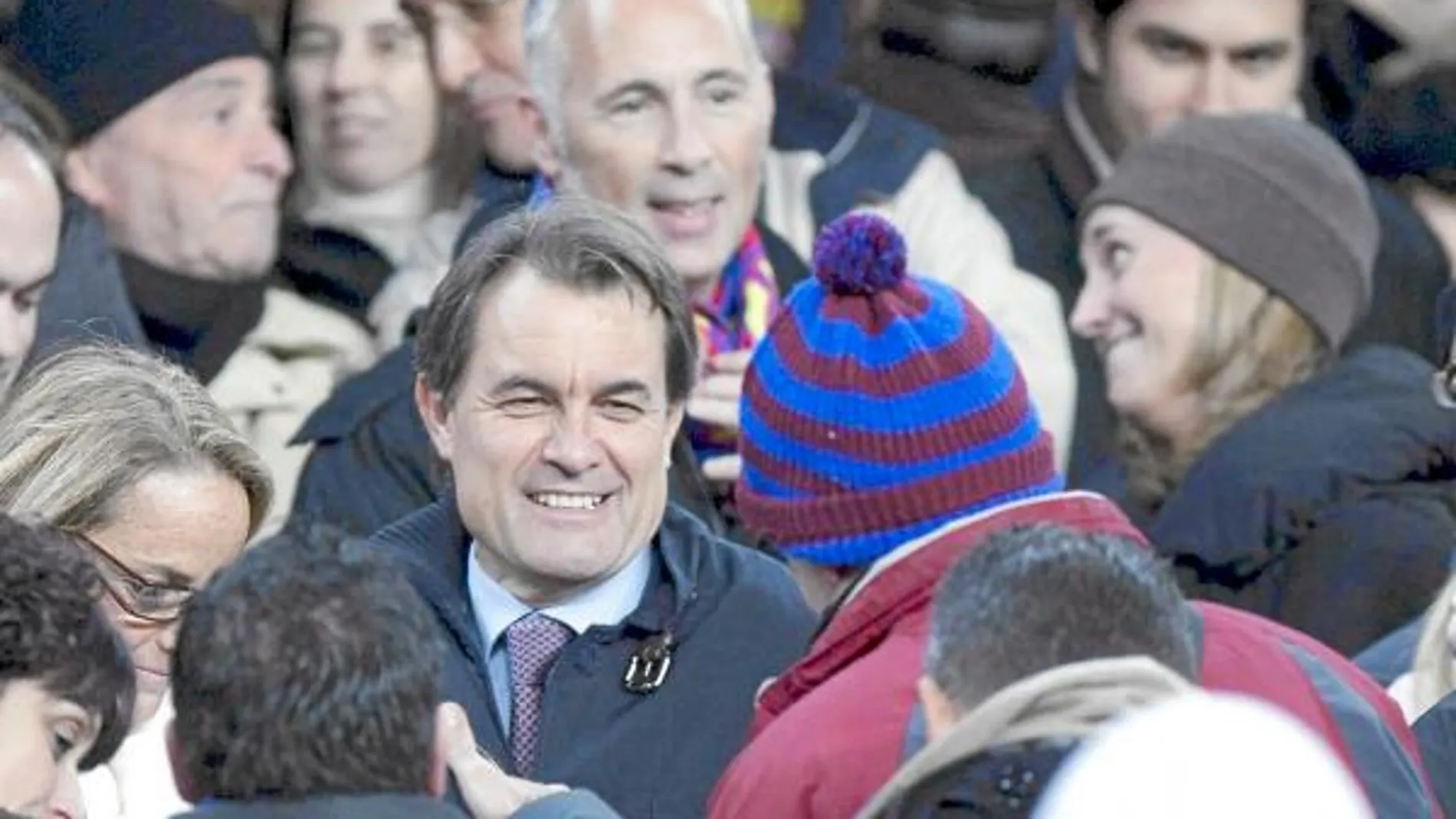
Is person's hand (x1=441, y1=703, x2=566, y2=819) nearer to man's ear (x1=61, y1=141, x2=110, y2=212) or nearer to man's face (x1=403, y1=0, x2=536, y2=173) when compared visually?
man's ear (x1=61, y1=141, x2=110, y2=212)

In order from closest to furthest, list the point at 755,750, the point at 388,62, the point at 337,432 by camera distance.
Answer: the point at 755,750 → the point at 337,432 → the point at 388,62

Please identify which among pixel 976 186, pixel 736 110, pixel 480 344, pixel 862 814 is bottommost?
pixel 976 186

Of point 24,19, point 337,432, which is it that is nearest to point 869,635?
point 337,432

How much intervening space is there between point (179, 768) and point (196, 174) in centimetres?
352

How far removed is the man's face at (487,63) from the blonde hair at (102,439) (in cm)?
227

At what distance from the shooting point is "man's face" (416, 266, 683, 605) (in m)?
5.86

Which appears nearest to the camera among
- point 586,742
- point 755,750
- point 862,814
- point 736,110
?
point 862,814

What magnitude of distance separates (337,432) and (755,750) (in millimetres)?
2206

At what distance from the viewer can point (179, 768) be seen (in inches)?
174

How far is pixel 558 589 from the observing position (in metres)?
5.89

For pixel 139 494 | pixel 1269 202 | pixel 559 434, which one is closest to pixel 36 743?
pixel 139 494

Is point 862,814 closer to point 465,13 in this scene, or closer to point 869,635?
point 869,635

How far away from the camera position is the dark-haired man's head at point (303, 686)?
170 inches

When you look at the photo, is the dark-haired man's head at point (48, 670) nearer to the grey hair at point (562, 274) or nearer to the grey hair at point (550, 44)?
the grey hair at point (562, 274)
